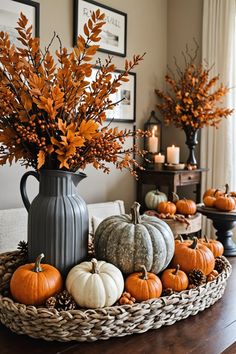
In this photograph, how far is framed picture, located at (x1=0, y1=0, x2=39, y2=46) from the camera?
8.34 ft

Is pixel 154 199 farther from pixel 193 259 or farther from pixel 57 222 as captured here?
pixel 57 222

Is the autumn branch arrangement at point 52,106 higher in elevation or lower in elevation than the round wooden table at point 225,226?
higher

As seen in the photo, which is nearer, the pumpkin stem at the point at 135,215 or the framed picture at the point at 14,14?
the pumpkin stem at the point at 135,215

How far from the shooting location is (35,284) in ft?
3.26

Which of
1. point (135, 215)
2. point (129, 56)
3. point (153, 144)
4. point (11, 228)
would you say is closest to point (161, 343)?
point (135, 215)

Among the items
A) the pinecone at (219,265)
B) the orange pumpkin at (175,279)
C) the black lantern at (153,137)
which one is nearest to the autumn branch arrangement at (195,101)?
the black lantern at (153,137)

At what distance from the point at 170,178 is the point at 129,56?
1.19m

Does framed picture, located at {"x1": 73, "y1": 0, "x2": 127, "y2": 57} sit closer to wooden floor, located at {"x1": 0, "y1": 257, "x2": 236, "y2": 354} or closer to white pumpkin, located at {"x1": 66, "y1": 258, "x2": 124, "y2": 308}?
white pumpkin, located at {"x1": 66, "y1": 258, "x2": 124, "y2": 308}

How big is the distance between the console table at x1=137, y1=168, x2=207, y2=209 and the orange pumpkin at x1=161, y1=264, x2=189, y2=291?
6.95 feet

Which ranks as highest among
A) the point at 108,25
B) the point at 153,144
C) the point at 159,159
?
the point at 108,25

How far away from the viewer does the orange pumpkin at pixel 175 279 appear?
1.12 meters

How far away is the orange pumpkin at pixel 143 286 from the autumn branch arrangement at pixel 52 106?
13.8 inches

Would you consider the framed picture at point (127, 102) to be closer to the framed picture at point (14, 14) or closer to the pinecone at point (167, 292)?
the framed picture at point (14, 14)

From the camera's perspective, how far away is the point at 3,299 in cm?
100
